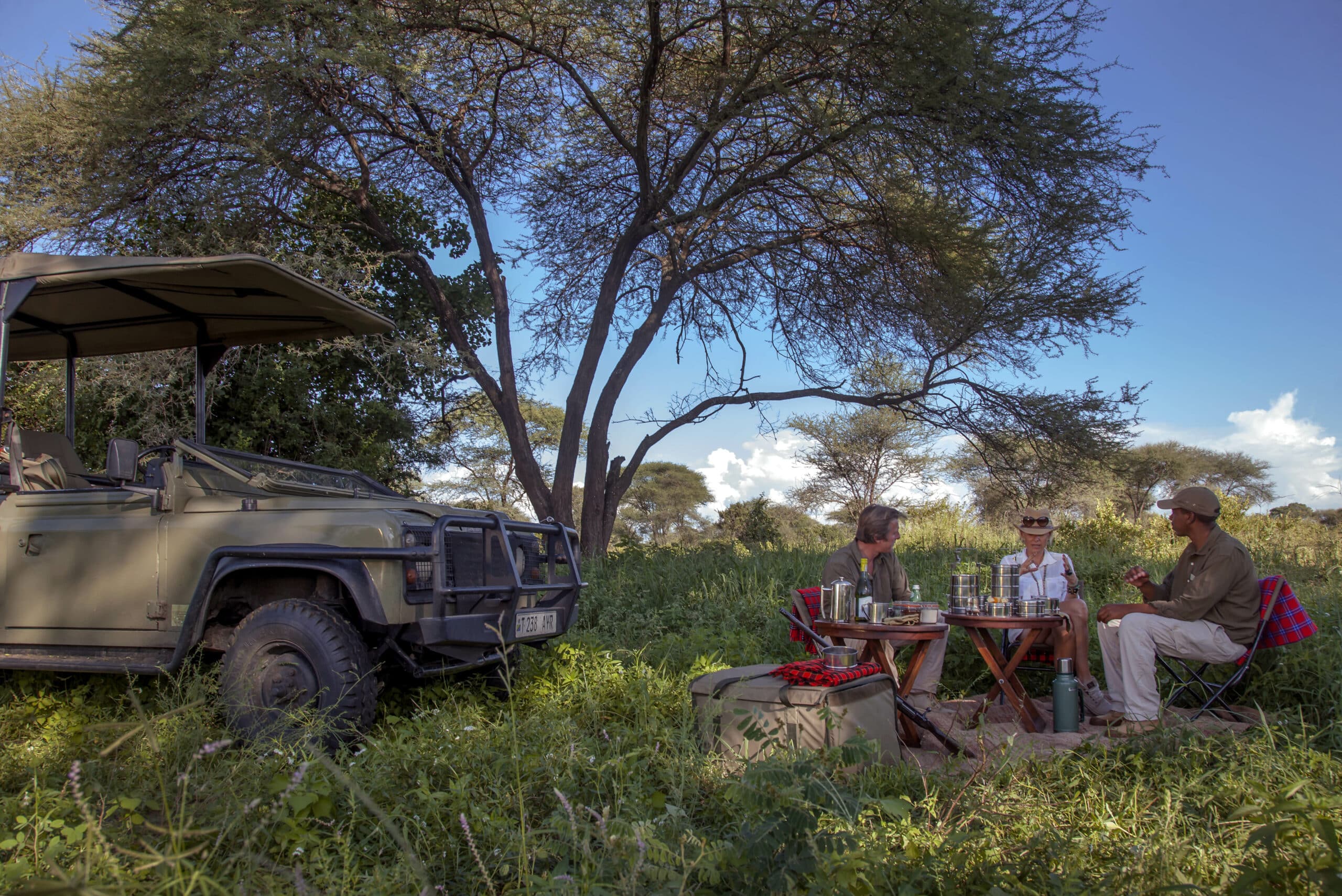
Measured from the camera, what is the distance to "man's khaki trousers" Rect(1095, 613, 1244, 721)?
5.03m

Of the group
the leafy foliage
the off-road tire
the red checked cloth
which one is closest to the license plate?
the off-road tire

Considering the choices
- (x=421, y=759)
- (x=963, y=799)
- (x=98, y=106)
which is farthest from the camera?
(x=98, y=106)

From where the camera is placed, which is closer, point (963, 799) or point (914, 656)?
point (963, 799)

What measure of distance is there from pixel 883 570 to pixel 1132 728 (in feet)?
5.82

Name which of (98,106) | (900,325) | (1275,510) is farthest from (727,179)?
(1275,510)

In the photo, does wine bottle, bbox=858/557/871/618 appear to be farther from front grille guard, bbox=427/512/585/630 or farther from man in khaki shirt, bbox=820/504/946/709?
front grille guard, bbox=427/512/585/630

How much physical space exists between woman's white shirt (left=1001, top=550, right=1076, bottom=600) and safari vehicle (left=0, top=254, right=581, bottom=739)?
309 cm

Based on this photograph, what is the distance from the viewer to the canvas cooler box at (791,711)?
151 inches

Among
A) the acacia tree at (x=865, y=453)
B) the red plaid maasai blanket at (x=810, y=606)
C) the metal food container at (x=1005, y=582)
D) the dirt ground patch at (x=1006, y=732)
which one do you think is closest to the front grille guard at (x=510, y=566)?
the red plaid maasai blanket at (x=810, y=606)

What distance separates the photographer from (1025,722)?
529cm

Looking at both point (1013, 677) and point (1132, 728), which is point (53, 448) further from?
point (1132, 728)

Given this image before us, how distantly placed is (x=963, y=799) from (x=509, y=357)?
419 inches

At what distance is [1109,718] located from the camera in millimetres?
5156

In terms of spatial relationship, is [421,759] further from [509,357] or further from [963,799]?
[509,357]
